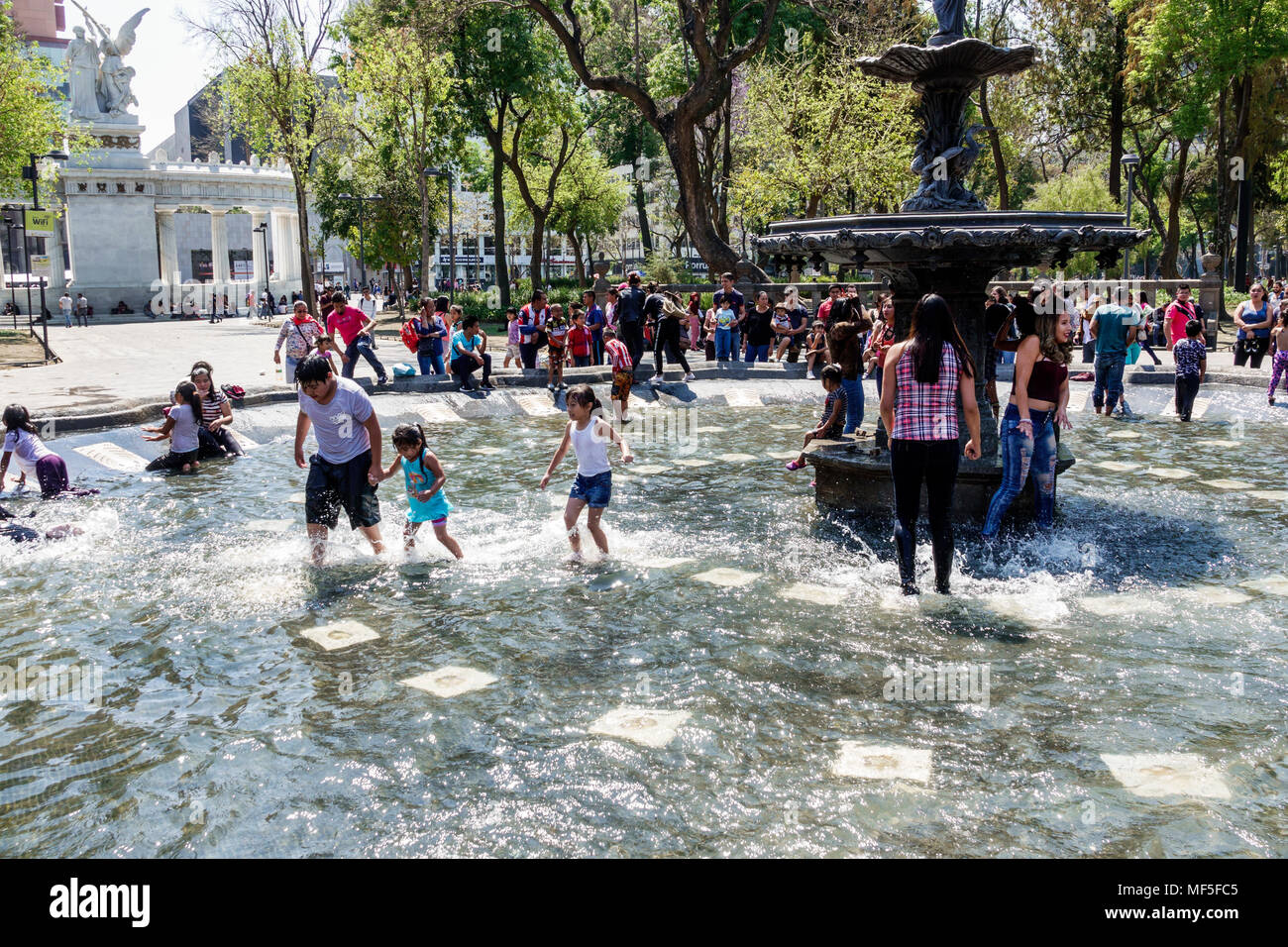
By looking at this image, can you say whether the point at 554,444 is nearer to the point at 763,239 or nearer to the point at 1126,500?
the point at 763,239

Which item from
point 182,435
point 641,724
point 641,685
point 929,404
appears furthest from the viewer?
point 182,435

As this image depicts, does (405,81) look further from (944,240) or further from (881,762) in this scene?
(881,762)

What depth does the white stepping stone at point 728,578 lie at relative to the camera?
292 inches

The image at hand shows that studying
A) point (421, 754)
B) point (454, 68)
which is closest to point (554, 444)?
point (421, 754)

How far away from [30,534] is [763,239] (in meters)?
6.40

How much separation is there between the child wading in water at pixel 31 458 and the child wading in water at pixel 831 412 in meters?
7.11

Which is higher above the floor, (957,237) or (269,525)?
(957,237)

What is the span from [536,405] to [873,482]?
832cm

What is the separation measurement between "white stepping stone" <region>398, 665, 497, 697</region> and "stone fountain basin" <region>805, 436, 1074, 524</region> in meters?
4.59

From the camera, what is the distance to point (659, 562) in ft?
26.3

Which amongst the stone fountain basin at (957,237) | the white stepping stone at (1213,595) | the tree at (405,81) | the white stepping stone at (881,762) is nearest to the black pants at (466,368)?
the stone fountain basin at (957,237)

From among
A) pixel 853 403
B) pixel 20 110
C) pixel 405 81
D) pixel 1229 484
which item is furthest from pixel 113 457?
pixel 20 110

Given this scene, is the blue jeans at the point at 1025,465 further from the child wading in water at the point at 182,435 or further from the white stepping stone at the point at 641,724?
the child wading in water at the point at 182,435

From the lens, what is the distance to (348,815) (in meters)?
4.25
